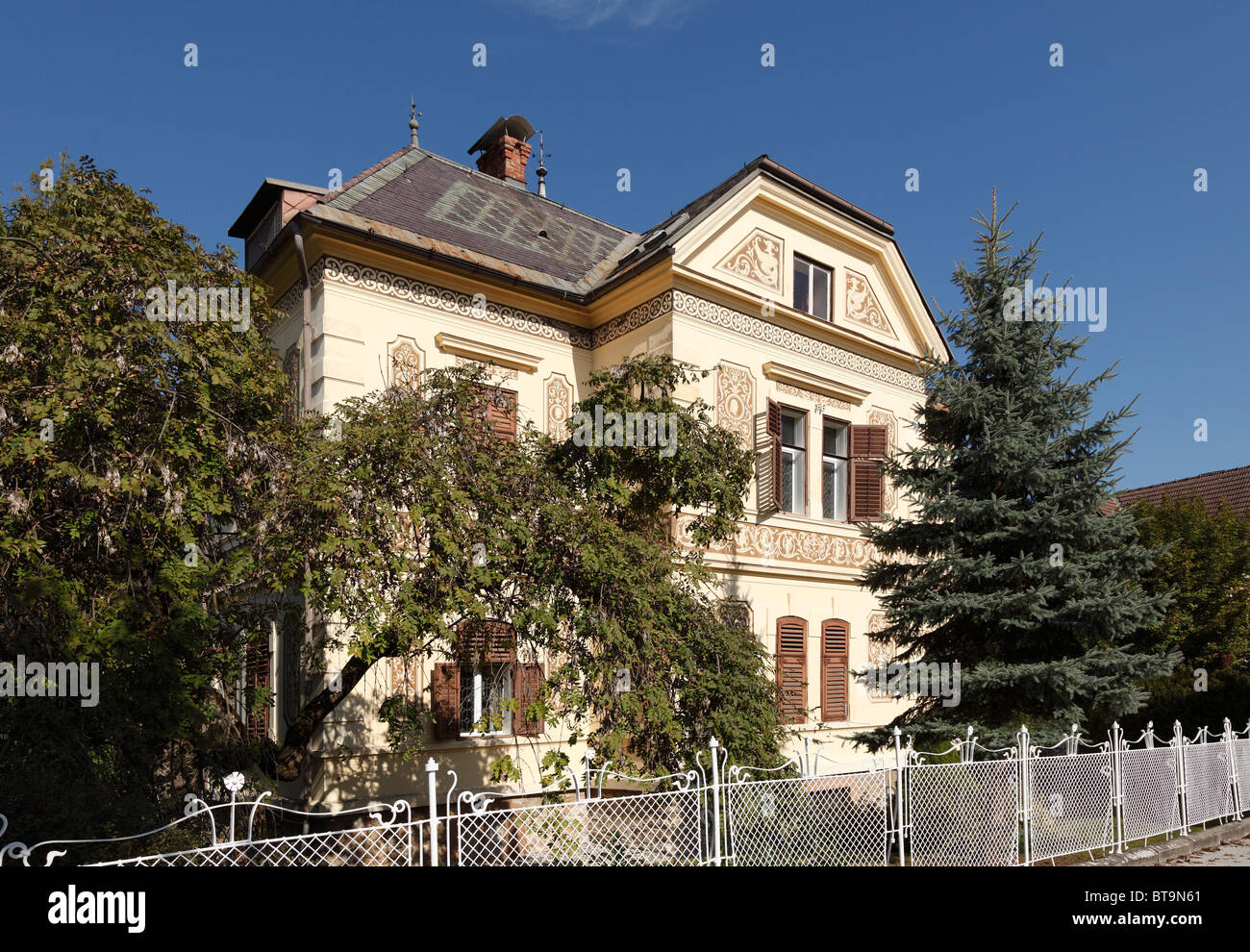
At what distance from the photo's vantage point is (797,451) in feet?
47.6

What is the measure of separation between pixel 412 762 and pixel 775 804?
5899 mm

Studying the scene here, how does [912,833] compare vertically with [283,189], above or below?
below

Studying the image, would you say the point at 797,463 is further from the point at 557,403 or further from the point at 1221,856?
the point at 1221,856

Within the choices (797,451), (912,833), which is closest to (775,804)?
(912,833)

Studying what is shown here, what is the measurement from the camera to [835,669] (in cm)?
1459

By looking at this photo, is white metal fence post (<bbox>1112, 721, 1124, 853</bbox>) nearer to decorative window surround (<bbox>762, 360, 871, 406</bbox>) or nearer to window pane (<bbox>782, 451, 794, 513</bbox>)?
window pane (<bbox>782, 451, 794, 513</bbox>)

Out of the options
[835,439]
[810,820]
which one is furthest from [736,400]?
[810,820]

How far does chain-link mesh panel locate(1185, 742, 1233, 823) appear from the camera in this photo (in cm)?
990

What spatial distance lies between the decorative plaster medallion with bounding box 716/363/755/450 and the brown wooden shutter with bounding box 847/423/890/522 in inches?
94.7

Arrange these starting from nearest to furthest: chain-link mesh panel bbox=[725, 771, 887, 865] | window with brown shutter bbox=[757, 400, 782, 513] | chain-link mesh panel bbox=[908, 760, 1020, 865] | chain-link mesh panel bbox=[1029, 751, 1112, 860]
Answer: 1. chain-link mesh panel bbox=[725, 771, 887, 865]
2. chain-link mesh panel bbox=[908, 760, 1020, 865]
3. chain-link mesh panel bbox=[1029, 751, 1112, 860]
4. window with brown shutter bbox=[757, 400, 782, 513]

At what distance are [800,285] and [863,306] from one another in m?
1.68

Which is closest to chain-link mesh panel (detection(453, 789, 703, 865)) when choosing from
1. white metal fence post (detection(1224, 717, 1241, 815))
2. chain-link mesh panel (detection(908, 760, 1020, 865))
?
chain-link mesh panel (detection(908, 760, 1020, 865))
